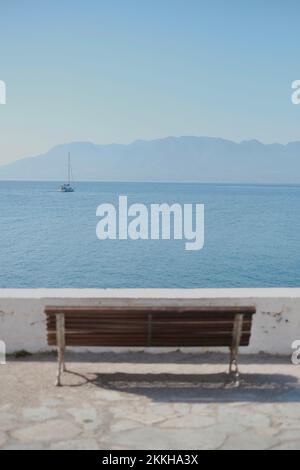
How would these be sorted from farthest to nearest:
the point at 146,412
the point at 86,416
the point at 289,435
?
1. the point at 146,412
2. the point at 86,416
3. the point at 289,435

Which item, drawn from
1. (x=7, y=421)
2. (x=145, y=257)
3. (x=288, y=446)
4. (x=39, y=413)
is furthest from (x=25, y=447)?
(x=145, y=257)

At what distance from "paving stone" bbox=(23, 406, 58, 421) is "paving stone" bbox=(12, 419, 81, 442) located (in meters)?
0.10

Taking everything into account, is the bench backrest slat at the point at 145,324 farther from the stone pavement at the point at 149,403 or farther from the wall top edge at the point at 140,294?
the wall top edge at the point at 140,294

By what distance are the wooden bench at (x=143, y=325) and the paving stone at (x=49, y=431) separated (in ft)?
2.92

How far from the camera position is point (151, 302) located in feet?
19.7

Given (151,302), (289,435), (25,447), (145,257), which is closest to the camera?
(25,447)

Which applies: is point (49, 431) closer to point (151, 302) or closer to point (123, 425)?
point (123, 425)

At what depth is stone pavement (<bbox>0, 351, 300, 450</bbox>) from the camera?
12.9 feet

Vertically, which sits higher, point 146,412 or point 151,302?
point 151,302

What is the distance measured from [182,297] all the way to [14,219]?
9214 cm

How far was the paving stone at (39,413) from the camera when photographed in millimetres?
4301

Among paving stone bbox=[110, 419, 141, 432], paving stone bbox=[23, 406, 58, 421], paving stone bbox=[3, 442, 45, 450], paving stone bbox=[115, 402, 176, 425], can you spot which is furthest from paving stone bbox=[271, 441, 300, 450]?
paving stone bbox=[23, 406, 58, 421]

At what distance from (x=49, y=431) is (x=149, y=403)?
94cm

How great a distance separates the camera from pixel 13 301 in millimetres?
5953
